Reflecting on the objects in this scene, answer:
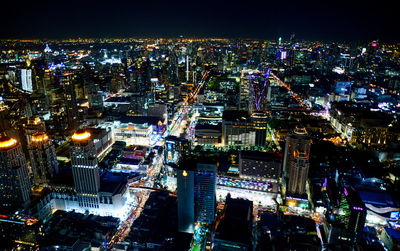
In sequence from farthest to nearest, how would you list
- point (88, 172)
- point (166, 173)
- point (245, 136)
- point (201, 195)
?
1. point (245, 136)
2. point (166, 173)
3. point (88, 172)
4. point (201, 195)

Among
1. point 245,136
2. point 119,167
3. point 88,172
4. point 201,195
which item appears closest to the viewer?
point 201,195

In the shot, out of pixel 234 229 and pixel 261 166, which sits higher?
pixel 261 166

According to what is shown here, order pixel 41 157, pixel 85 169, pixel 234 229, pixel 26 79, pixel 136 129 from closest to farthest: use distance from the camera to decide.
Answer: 1. pixel 234 229
2. pixel 85 169
3. pixel 41 157
4. pixel 136 129
5. pixel 26 79

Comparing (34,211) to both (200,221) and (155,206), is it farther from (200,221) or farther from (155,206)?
(200,221)

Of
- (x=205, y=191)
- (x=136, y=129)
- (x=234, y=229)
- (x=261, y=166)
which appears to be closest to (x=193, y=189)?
(x=205, y=191)

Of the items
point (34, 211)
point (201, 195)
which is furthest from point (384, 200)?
point (34, 211)

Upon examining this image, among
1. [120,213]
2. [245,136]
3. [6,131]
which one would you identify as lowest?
[120,213]

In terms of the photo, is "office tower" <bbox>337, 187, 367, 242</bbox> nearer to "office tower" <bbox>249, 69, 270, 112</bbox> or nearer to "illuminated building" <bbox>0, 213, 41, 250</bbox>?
"illuminated building" <bbox>0, 213, 41, 250</bbox>

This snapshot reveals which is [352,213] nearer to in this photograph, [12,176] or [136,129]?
[12,176]
